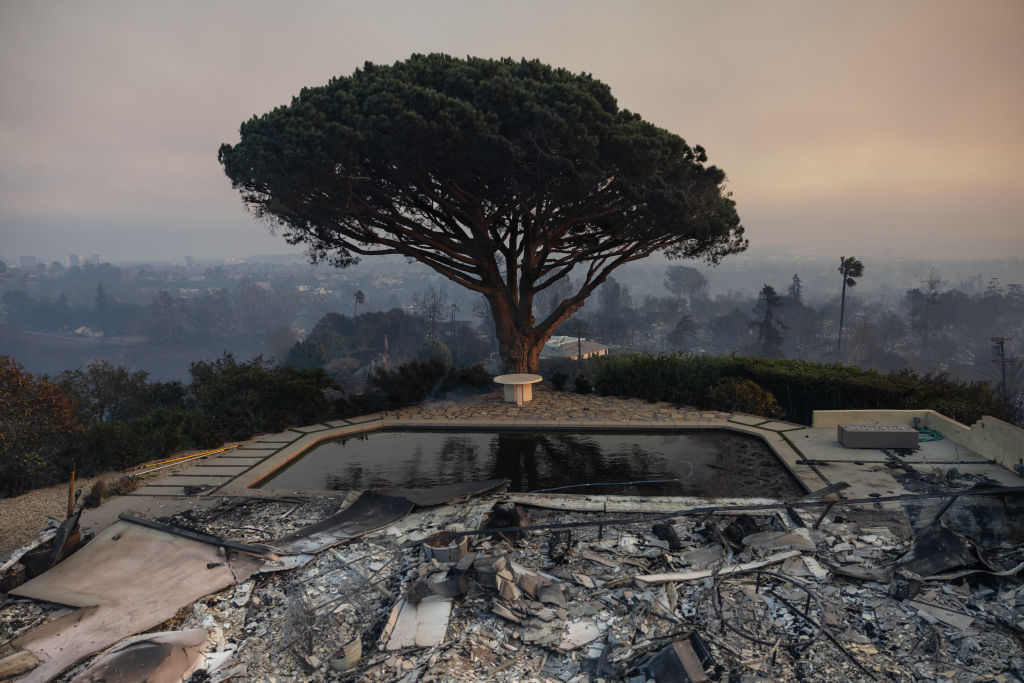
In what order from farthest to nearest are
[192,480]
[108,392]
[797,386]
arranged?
[108,392] → [797,386] → [192,480]

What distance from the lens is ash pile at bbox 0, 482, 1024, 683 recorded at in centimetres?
406

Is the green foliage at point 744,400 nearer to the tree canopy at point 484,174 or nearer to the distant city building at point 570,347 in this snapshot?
the tree canopy at point 484,174

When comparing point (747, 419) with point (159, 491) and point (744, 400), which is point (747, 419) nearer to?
point (744, 400)

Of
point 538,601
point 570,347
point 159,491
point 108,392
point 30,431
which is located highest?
point 30,431

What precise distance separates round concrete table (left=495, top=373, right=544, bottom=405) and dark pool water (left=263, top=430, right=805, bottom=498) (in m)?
1.82

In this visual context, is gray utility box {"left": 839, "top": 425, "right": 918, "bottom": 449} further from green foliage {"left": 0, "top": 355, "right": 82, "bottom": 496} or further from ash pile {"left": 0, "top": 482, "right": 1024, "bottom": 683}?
green foliage {"left": 0, "top": 355, "right": 82, "bottom": 496}

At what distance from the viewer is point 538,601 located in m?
A: 4.84

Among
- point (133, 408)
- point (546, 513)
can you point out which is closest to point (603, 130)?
point (546, 513)

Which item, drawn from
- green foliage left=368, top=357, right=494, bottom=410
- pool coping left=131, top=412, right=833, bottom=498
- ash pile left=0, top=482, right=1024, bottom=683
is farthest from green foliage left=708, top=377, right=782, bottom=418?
green foliage left=368, top=357, right=494, bottom=410

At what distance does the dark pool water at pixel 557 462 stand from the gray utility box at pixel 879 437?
1147mm

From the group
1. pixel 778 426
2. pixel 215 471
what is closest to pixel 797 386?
pixel 778 426

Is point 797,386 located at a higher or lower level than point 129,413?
higher

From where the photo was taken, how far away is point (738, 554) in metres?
5.41

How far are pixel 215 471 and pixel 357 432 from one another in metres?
2.76
